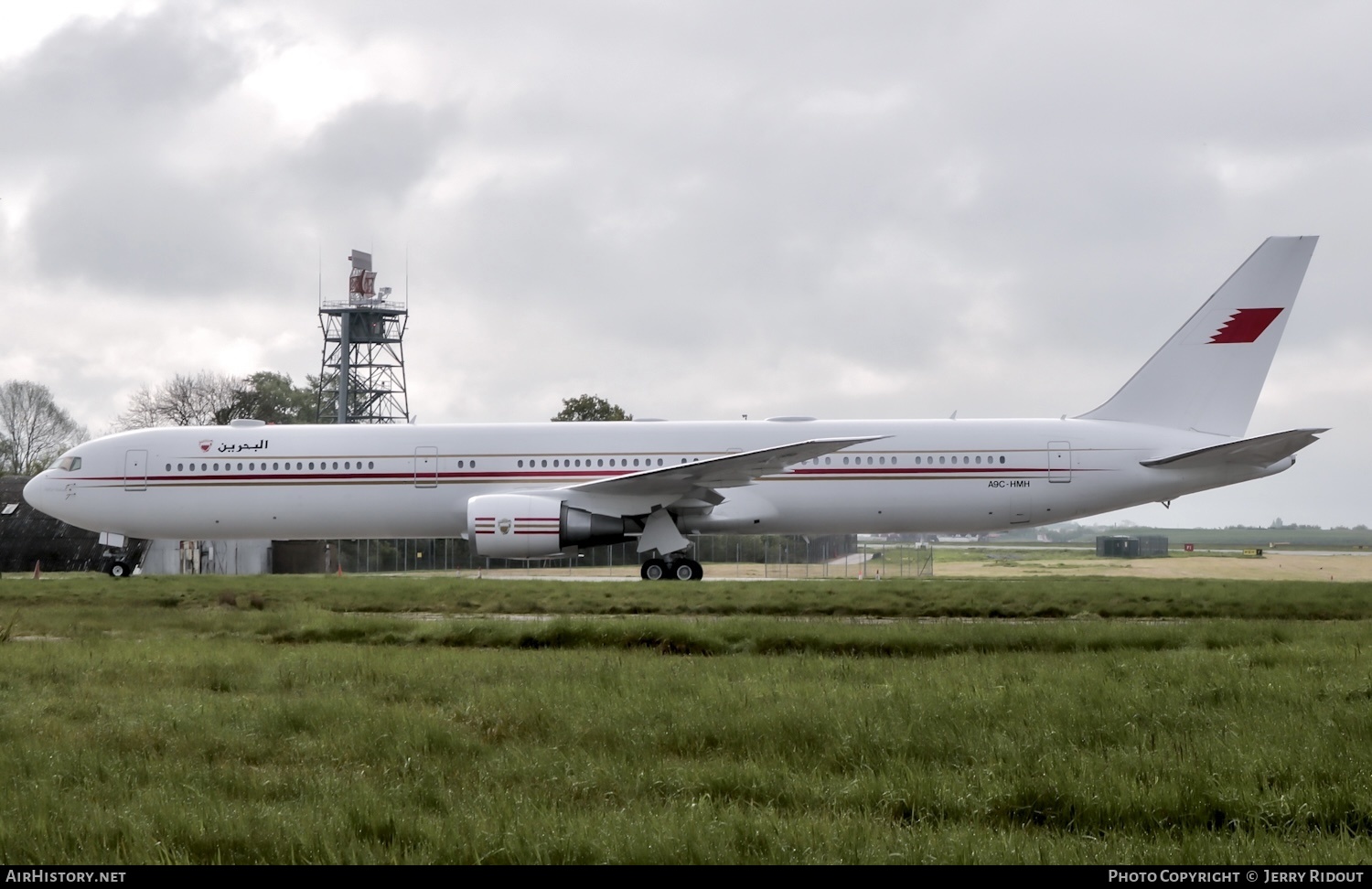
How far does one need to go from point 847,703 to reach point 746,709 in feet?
2.20

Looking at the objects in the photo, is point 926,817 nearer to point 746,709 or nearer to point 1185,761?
point 1185,761

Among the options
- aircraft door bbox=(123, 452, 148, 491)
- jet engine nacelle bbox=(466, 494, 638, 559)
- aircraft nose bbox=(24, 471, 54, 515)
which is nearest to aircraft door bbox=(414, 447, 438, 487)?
jet engine nacelle bbox=(466, 494, 638, 559)

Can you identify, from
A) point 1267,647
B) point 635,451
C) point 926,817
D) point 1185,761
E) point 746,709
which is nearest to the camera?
point 926,817

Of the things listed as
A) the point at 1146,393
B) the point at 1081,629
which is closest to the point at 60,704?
the point at 1081,629

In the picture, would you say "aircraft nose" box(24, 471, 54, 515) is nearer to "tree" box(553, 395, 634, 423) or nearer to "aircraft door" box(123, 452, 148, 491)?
"aircraft door" box(123, 452, 148, 491)

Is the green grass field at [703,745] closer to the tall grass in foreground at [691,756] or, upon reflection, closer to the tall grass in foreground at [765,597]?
the tall grass in foreground at [691,756]

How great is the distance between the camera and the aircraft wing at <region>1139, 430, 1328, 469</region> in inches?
782

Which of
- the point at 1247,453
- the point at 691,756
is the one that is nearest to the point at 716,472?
the point at 1247,453

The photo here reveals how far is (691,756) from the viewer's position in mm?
6156

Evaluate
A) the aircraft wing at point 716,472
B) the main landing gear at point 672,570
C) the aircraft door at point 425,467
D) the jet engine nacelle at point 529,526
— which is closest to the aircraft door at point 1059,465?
the aircraft wing at point 716,472

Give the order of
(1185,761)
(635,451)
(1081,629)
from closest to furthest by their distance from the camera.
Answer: (1185,761)
(1081,629)
(635,451)

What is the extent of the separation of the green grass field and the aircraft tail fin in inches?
461

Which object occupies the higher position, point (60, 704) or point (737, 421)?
point (737, 421)
